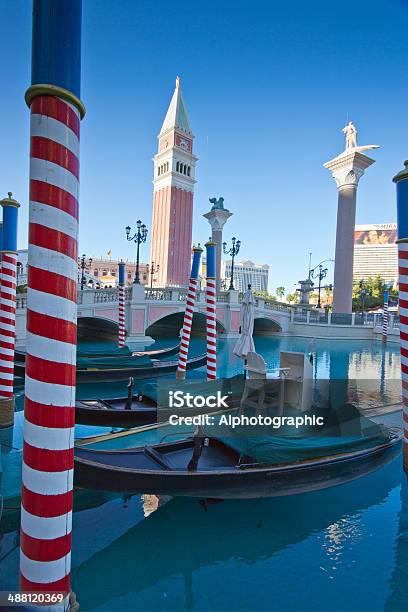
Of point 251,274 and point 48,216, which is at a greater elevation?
point 251,274

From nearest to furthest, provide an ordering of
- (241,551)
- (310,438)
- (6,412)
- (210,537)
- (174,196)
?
(241,551) < (210,537) < (310,438) < (6,412) < (174,196)

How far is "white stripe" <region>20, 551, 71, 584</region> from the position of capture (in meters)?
1.67

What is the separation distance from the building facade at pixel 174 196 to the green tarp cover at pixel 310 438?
30.0 meters

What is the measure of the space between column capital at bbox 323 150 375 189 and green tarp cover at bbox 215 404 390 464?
73.3 ft

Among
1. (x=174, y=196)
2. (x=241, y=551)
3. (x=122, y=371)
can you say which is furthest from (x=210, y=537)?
(x=174, y=196)

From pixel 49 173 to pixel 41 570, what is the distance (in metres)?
1.64

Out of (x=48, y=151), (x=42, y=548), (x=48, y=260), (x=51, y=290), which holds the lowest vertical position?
(x=42, y=548)

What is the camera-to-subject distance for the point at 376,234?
79062 mm

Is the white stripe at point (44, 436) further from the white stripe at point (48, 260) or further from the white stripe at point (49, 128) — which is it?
the white stripe at point (49, 128)

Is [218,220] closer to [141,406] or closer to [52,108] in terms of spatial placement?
[141,406]

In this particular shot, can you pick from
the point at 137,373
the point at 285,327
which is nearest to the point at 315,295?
the point at 285,327

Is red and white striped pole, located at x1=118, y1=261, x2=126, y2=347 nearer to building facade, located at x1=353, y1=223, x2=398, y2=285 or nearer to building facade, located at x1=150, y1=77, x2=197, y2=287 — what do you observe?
building facade, located at x1=150, y1=77, x2=197, y2=287

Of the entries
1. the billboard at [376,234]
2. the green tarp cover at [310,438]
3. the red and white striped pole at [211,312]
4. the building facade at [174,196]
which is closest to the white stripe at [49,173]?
the green tarp cover at [310,438]

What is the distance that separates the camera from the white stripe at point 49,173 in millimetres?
1608
